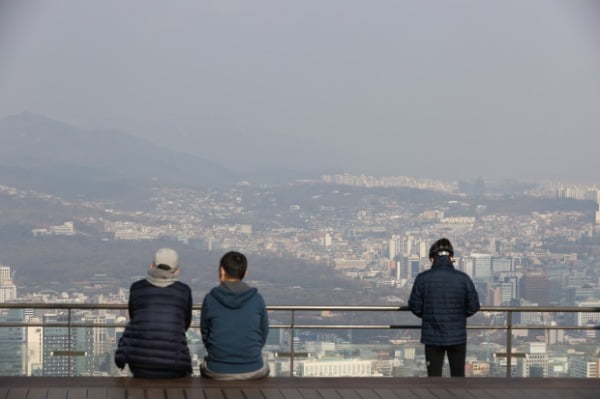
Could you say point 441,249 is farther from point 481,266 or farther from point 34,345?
point 481,266

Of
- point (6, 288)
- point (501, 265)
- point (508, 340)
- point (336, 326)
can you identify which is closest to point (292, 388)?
point (336, 326)

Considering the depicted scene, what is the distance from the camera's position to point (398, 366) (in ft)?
37.2

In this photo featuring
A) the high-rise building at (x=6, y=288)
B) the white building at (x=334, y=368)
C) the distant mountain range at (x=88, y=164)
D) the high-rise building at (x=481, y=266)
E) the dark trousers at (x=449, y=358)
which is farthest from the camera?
the distant mountain range at (x=88, y=164)

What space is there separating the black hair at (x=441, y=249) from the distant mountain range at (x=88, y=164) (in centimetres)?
5116

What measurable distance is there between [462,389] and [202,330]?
1.77m

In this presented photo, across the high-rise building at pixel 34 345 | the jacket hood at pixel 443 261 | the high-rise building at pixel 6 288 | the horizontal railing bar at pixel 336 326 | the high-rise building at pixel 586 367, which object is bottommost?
the high-rise building at pixel 6 288

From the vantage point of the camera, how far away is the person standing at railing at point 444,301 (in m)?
10.1

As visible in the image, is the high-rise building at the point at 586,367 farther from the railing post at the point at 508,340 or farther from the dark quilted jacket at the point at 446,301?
the dark quilted jacket at the point at 446,301

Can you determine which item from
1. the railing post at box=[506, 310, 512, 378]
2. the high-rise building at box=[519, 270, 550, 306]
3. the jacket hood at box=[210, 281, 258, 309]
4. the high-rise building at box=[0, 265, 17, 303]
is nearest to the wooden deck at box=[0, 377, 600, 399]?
the jacket hood at box=[210, 281, 258, 309]

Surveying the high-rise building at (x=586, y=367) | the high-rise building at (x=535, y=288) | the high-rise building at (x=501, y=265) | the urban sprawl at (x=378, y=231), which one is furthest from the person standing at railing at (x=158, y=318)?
the high-rise building at (x=501, y=265)

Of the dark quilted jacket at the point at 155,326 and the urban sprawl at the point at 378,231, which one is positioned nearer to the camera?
the dark quilted jacket at the point at 155,326

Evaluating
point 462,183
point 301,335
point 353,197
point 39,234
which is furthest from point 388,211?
point 301,335

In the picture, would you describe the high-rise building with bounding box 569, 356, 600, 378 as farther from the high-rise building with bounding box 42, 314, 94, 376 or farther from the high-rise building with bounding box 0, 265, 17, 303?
the high-rise building with bounding box 0, 265, 17, 303

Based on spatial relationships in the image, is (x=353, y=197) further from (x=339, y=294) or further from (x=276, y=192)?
(x=339, y=294)
